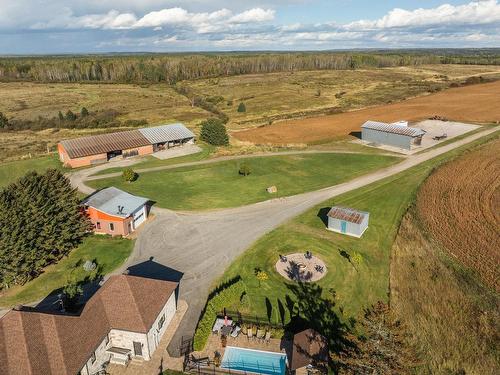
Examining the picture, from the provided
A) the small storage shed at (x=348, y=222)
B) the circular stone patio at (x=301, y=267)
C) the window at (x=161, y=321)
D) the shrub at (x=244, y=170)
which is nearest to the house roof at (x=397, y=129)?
the shrub at (x=244, y=170)

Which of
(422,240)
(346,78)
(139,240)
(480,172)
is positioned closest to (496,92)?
(346,78)

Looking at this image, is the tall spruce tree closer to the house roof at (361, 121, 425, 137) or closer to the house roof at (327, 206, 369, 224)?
the house roof at (327, 206, 369, 224)

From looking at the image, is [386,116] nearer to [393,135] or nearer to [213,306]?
[393,135]

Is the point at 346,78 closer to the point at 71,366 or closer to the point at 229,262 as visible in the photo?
the point at 229,262

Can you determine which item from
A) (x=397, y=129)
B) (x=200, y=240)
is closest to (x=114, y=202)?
(x=200, y=240)

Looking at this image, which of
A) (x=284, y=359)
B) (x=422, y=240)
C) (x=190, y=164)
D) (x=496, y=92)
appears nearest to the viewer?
(x=284, y=359)
